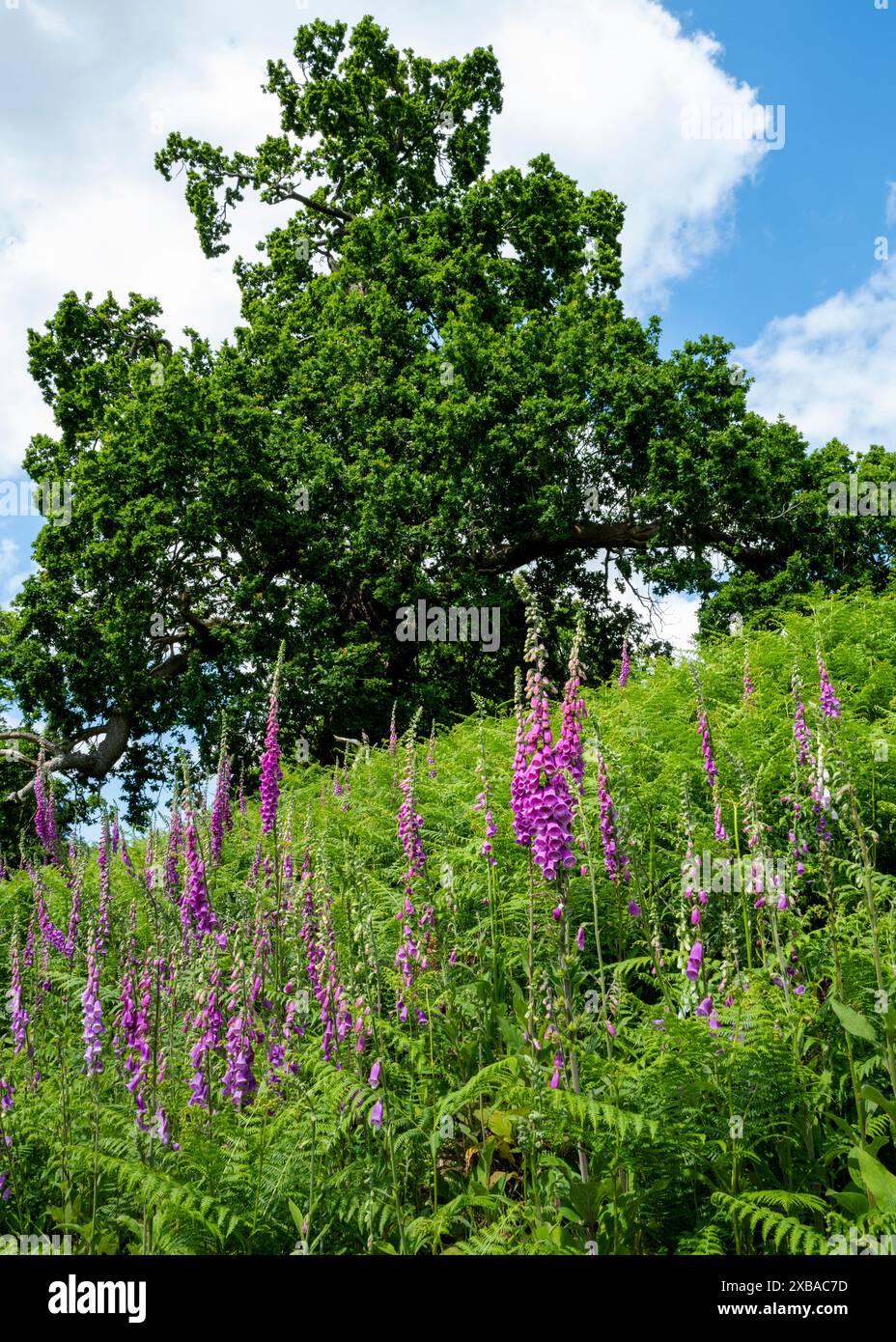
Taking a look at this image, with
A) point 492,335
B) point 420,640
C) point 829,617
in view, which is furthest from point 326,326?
point 829,617

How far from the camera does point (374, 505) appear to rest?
18797 mm

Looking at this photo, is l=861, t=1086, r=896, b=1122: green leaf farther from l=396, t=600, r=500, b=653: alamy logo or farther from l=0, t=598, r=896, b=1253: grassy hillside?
l=396, t=600, r=500, b=653: alamy logo

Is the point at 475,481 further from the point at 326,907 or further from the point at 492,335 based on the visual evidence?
the point at 326,907

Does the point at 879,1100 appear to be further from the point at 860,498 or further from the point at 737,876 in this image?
the point at 860,498

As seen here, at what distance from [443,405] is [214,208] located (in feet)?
34.4

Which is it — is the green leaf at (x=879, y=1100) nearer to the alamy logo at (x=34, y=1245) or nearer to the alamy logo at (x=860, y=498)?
the alamy logo at (x=34, y=1245)
